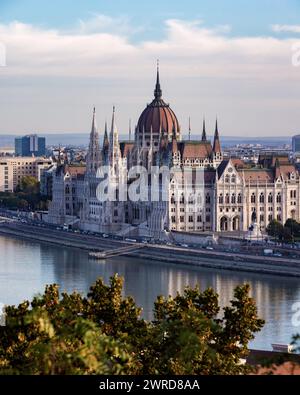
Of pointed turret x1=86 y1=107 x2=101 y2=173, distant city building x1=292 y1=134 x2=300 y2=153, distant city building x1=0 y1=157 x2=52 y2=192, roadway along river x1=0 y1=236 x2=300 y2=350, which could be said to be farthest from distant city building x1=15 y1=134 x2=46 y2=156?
roadway along river x1=0 y1=236 x2=300 y2=350

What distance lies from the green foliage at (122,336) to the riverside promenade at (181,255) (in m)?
14.4

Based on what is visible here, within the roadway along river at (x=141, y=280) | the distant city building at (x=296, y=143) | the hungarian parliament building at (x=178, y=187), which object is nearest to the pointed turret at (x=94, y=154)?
the hungarian parliament building at (x=178, y=187)

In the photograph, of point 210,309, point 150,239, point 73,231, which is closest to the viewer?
point 210,309

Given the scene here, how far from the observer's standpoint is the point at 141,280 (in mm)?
24625

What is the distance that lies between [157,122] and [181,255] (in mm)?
8323

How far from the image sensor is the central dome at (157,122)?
36.3 metres

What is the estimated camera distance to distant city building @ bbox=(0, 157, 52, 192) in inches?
2216

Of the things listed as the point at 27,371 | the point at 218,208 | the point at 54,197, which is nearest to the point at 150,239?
the point at 218,208

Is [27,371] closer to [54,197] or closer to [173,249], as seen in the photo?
[173,249]

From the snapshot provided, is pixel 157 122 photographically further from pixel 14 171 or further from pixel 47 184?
pixel 14 171

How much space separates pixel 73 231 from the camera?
117 feet

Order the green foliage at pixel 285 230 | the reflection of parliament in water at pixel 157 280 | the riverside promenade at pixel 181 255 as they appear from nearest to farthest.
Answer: the reflection of parliament in water at pixel 157 280 → the riverside promenade at pixel 181 255 → the green foliage at pixel 285 230

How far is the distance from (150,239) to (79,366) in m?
24.5

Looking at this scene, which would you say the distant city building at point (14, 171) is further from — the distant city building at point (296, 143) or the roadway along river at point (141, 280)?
the distant city building at point (296, 143)
